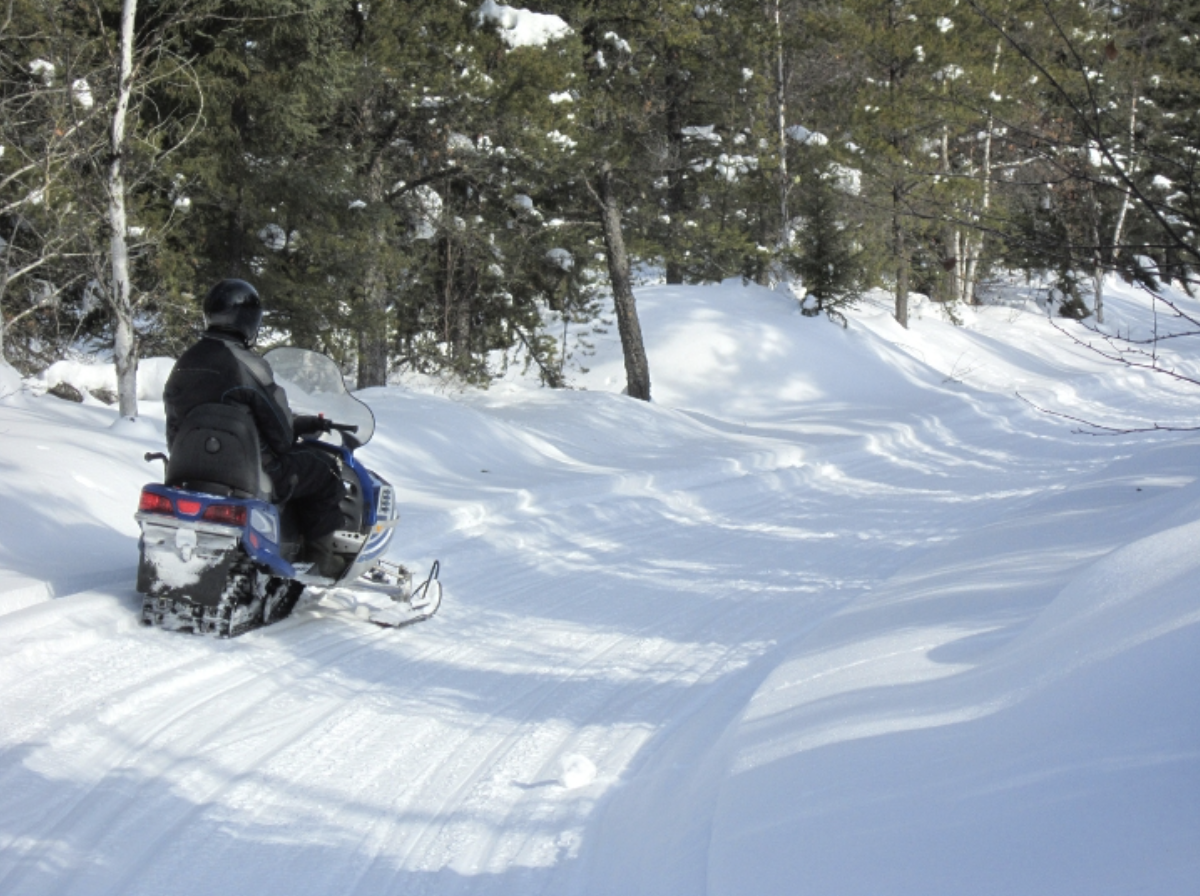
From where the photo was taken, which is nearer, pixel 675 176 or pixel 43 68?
pixel 43 68

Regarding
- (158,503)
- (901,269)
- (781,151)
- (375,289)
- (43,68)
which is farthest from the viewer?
(901,269)

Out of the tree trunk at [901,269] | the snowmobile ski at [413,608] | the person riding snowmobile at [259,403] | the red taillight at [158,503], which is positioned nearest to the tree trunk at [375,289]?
the snowmobile ski at [413,608]

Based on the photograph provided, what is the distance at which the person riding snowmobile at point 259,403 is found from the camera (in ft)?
18.1

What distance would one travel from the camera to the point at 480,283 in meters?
19.2

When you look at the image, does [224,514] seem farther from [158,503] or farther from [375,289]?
[375,289]

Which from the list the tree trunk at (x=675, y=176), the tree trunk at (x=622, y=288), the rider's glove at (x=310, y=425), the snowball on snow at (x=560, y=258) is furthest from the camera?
the snowball on snow at (x=560, y=258)

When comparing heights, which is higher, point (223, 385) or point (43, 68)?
point (43, 68)

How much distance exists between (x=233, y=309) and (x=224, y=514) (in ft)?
3.51

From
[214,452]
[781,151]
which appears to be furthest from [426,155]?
[214,452]

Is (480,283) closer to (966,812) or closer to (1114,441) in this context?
(1114,441)

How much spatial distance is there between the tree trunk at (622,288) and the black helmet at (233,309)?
11.9 meters

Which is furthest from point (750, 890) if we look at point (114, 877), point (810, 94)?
point (810, 94)

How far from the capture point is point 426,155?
16.5m

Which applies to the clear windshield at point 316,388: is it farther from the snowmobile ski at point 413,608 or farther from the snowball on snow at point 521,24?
the snowball on snow at point 521,24
